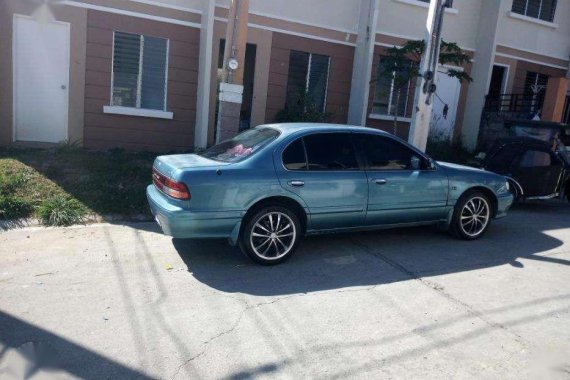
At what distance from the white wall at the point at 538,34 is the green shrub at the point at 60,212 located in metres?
12.7

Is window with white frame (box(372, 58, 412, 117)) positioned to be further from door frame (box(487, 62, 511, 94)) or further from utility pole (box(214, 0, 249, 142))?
utility pole (box(214, 0, 249, 142))

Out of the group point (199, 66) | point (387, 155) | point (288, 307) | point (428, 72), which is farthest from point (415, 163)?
point (199, 66)

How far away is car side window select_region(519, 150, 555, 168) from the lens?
8539mm

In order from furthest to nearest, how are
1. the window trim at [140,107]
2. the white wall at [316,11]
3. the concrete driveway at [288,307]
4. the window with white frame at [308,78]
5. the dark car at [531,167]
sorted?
the window with white frame at [308,78]
the white wall at [316,11]
the window trim at [140,107]
the dark car at [531,167]
the concrete driveway at [288,307]

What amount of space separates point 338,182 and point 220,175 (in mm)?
1340

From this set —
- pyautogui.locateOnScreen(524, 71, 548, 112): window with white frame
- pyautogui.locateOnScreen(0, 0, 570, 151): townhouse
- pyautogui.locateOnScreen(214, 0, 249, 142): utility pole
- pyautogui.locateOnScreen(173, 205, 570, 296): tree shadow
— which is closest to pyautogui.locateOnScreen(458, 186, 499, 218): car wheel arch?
pyautogui.locateOnScreen(173, 205, 570, 296): tree shadow

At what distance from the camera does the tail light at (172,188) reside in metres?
4.97

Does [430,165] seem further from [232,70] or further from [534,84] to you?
[534,84]

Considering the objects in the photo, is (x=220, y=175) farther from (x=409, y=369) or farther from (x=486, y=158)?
(x=486, y=158)

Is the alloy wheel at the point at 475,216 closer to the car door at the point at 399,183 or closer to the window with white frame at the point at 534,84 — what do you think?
the car door at the point at 399,183

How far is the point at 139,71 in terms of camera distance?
10945mm

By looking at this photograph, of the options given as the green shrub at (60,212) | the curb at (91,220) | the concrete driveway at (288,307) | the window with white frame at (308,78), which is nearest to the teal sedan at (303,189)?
the concrete driveway at (288,307)

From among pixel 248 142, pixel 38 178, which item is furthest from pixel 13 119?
pixel 248 142

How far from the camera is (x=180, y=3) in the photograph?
1089cm
